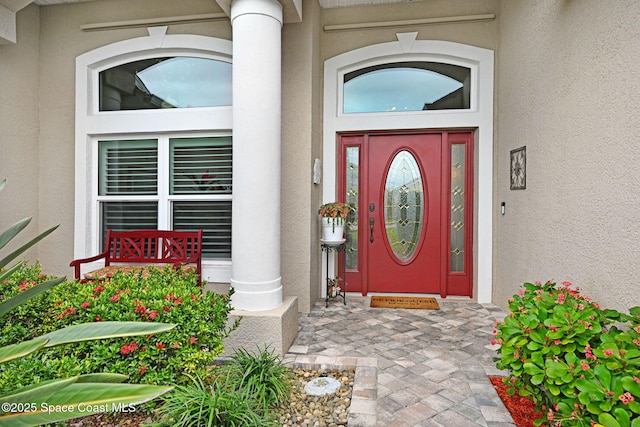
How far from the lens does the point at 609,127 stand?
2029mm

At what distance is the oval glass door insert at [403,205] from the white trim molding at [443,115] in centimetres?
49

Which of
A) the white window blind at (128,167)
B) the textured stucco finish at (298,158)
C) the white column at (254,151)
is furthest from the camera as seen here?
the white window blind at (128,167)

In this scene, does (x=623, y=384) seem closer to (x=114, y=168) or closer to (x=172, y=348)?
(x=172, y=348)

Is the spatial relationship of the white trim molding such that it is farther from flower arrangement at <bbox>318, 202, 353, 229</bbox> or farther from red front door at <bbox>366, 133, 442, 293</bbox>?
flower arrangement at <bbox>318, 202, 353, 229</bbox>

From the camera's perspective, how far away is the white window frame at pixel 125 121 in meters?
3.94

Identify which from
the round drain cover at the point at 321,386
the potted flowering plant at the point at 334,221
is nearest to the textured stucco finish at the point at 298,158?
the potted flowering plant at the point at 334,221

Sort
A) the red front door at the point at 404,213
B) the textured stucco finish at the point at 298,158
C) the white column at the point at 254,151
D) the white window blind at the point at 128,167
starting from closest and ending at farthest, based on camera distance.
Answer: the white column at the point at 254,151
the textured stucco finish at the point at 298,158
the white window blind at the point at 128,167
the red front door at the point at 404,213

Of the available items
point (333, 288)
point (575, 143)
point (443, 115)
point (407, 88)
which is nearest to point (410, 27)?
point (407, 88)

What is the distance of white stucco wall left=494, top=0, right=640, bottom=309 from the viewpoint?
1891mm

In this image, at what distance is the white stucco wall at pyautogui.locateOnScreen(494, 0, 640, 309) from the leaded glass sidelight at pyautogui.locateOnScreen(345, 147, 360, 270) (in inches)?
63.8

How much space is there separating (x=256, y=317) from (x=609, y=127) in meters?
2.57

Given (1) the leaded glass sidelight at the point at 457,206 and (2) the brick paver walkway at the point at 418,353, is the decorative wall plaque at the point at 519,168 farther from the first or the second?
(2) the brick paver walkway at the point at 418,353

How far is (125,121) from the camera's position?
4.09m

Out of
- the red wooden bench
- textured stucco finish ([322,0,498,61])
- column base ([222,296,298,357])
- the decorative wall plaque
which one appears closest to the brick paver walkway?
column base ([222,296,298,357])
